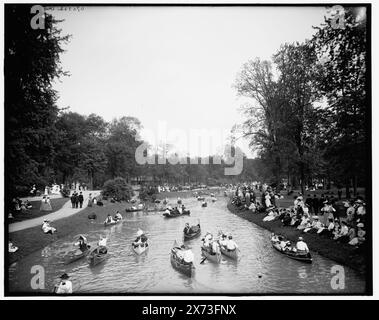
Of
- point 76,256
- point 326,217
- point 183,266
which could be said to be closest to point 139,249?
point 76,256

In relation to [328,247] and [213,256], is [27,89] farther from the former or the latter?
[328,247]

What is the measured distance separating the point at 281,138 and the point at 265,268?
10825mm

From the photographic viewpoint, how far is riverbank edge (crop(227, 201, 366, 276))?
41.9 ft

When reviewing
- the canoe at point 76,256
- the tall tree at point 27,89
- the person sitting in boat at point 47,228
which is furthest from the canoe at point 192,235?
the tall tree at point 27,89

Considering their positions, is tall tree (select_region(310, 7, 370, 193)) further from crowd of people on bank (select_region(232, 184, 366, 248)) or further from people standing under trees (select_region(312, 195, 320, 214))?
people standing under trees (select_region(312, 195, 320, 214))

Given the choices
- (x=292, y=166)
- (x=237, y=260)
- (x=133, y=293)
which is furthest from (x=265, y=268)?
(x=292, y=166)

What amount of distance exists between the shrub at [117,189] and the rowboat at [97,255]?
42.9ft

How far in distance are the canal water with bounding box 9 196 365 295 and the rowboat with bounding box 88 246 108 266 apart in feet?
0.88

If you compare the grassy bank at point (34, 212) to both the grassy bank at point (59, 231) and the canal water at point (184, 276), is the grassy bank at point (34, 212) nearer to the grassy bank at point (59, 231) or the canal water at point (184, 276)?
the grassy bank at point (59, 231)

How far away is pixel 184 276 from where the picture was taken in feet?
44.0

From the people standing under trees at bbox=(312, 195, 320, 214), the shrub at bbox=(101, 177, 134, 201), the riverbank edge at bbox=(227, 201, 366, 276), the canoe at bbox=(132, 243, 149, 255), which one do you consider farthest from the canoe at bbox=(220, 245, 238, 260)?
the shrub at bbox=(101, 177, 134, 201)

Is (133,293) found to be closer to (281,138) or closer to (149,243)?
(149,243)

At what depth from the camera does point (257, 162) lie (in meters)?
27.0

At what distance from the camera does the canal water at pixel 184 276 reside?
12.1 metres
